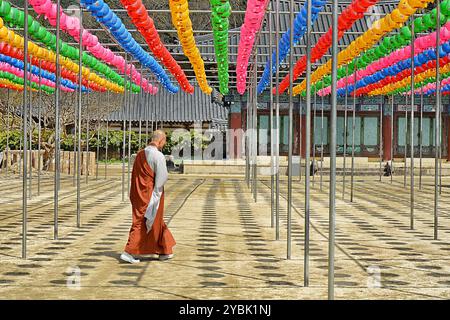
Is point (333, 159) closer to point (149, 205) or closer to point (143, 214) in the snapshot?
point (149, 205)

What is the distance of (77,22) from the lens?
14.2m

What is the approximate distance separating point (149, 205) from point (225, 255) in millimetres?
1262

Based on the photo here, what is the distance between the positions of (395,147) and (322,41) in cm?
2889

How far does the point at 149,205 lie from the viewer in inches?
396

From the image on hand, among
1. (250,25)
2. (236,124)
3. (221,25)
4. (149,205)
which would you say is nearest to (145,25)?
(221,25)

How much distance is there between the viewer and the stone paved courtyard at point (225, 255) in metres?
8.02

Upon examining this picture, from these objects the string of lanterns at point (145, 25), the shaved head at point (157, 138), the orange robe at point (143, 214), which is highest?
the string of lanterns at point (145, 25)

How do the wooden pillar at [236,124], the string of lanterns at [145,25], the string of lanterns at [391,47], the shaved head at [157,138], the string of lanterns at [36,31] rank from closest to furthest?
1. the shaved head at [157,138]
2. the string of lanterns at [145,25]
3. the string of lanterns at [36,31]
4. the string of lanterns at [391,47]
5. the wooden pillar at [236,124]

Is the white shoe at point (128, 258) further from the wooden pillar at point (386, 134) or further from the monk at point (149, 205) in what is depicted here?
the wooden pillar at point (386, 134)

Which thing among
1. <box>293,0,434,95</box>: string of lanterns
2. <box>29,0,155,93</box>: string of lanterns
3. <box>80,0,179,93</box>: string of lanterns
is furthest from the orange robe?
<box>293,0,434,95</box>: string of lanterns

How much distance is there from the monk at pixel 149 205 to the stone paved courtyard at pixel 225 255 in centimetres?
22

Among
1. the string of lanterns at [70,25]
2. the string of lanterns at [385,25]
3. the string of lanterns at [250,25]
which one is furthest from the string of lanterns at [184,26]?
the string of lanterns at [385,25]
